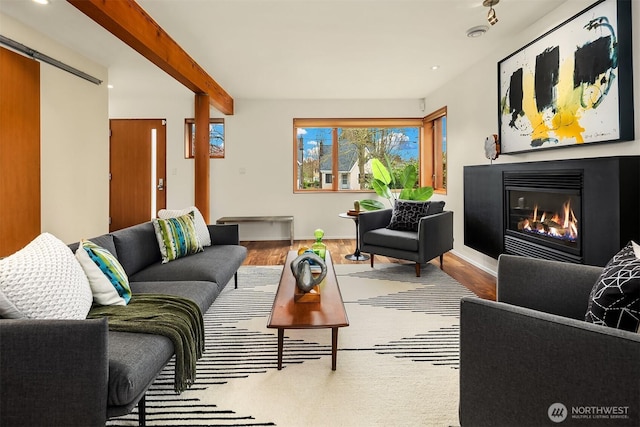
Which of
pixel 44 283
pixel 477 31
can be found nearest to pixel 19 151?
pixel 44 283

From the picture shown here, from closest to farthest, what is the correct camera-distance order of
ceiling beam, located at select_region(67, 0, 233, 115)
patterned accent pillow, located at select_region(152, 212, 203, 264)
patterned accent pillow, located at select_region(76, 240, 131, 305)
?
patterned accent pillow, located at select_region(76, 240, 131, 305) < ceiling beam, located at select_region(67, 0, 233, 115) < patterned accent pillow, located at select_region(152, 212, 203, 264)

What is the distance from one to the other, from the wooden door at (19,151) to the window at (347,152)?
3.72 m

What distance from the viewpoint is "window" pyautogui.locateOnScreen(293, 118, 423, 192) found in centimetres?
654

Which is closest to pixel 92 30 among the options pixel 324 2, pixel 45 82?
pixel 45 82

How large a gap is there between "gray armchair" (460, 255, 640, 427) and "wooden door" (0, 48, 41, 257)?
3907 millimetres

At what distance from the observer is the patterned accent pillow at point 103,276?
178cm

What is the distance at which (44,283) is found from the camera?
140 centimetres

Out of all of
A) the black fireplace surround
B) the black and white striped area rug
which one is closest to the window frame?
the black and white striped area rug

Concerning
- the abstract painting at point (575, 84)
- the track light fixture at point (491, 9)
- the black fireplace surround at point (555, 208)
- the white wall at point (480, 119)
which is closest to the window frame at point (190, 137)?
the white wall at point (480, 119)

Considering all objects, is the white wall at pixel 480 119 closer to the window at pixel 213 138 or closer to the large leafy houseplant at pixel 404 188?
the large leafy houseplant at pixel 404 188

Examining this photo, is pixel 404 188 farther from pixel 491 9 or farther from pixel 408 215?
pixel 491 9

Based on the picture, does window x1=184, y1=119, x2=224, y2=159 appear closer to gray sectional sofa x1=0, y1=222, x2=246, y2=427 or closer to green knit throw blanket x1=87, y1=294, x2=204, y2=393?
green knit throw blanket x1=87, y1=294, x2=204, y2=393

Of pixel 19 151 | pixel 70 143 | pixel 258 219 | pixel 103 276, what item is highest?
pixel 70 143

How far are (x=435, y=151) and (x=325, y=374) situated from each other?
501cm
